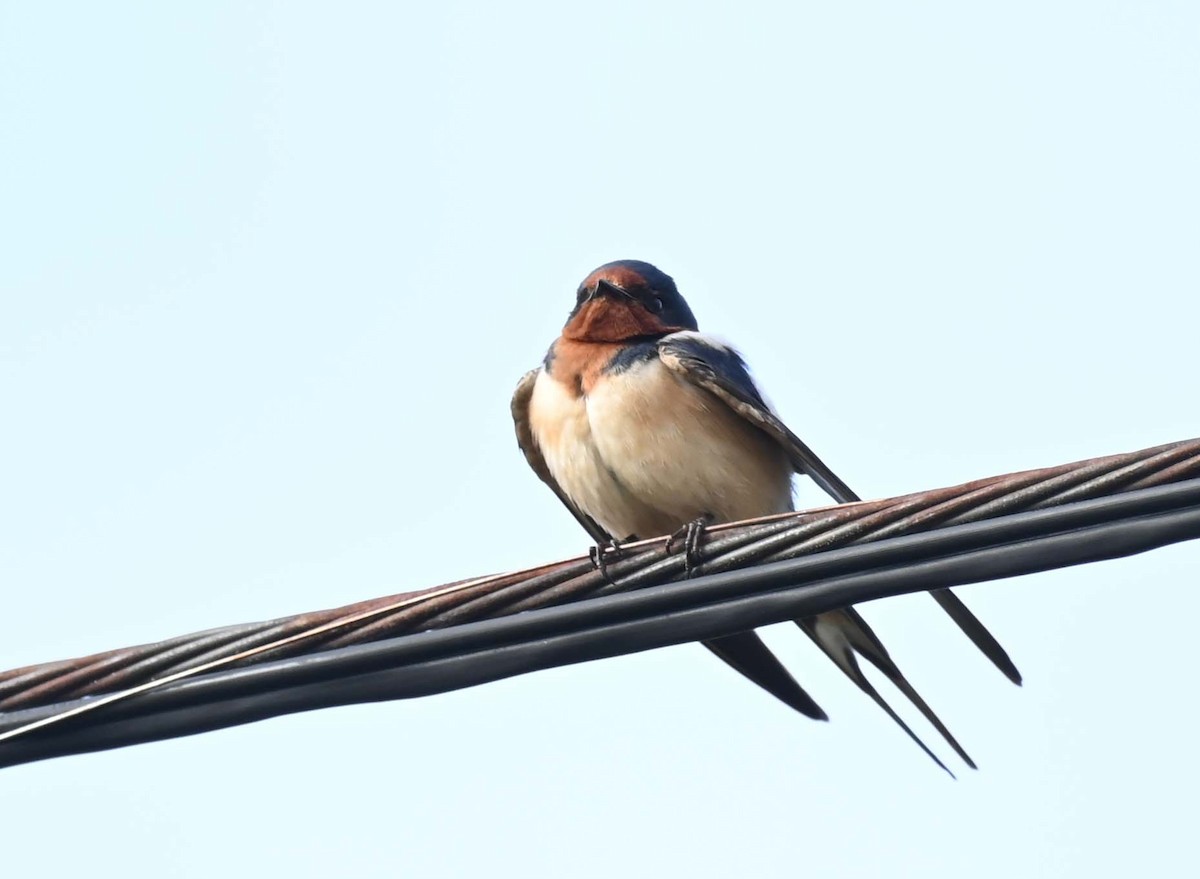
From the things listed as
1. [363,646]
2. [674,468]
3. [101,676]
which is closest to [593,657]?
[363,646]

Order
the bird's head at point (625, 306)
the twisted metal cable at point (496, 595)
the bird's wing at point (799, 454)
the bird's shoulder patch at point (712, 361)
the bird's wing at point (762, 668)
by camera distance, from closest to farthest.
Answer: the twisted metal cable at point (496, 595)
the bird's wing at point (762, 668)
the bird's wing at point (799, 454)
the bird's shoulder patch at point (712, 361)
the bird's head at point (625, 306)

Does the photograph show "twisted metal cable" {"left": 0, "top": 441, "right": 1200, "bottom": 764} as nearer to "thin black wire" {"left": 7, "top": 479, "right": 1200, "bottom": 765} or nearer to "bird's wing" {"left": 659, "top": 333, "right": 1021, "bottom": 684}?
"thin black wire" {"left": 7, "top": 479, "right": 1200, "bottom": 765}

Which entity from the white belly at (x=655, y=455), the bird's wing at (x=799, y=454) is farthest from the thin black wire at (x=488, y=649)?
the white belly at (x=655, y=455)

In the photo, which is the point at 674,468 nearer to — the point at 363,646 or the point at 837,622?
the point at 837,622

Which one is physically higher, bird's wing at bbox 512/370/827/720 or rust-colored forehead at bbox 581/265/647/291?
rust-colored forehead at bbox 581/265/647/291

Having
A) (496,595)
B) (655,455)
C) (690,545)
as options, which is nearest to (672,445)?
(655,455)

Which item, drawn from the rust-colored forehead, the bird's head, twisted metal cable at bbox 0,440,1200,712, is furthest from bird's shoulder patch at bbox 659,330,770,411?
twisted metal cable at bbox 0,440,1200,712

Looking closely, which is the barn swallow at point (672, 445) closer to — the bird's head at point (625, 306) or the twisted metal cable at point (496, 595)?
the bird's head at point (625, 306)
